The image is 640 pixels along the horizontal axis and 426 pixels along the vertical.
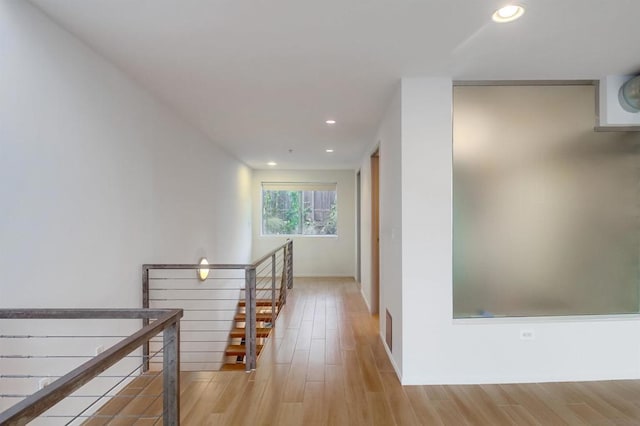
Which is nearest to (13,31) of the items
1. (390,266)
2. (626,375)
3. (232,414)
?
(232,414)

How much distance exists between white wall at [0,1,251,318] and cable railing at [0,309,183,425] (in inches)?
6.5

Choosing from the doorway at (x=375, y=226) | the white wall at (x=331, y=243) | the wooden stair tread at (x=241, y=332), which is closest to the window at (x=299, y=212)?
the white wall at (x=331, y=243)

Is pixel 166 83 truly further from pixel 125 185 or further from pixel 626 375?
pixel 626 375

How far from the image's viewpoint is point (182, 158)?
3.60 meters

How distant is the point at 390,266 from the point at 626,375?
195 cm

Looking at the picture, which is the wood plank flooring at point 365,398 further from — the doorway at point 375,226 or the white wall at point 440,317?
the doorway at point 375,226

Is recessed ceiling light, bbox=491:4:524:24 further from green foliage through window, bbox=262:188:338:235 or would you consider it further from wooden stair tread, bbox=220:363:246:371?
green foliage through window, bbox=262:188:338:235

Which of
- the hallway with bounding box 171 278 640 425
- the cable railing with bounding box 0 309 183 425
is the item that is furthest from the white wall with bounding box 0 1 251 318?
the hallway with bounding box 171 278 640 425

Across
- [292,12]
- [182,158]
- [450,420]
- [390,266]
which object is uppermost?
[292,12]

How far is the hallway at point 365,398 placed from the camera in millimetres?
2074

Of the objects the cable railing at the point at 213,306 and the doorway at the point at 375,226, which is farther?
the doorway at the point at 375,226

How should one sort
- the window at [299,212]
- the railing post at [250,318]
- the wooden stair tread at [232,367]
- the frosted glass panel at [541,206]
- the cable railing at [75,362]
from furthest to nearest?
the window at [299,212], the wooden stair tread at [232,367], the railing post at [250,318], the frosted glass panel at [541,206], the cable railing at [75,362]

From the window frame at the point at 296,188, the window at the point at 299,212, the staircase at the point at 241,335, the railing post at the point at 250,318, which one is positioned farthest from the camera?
the window at the point at 299,212

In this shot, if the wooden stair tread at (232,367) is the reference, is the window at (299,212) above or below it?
above
